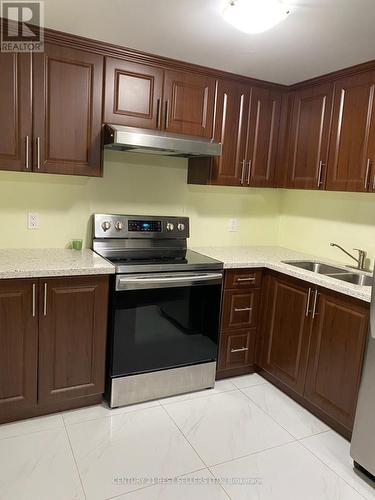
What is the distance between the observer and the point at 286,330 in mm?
2602

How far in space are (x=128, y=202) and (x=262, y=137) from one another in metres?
1.12

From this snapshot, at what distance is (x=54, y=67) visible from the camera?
227 cm

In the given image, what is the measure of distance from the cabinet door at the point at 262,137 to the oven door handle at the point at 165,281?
0.87m

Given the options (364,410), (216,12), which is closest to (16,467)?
(364,410)

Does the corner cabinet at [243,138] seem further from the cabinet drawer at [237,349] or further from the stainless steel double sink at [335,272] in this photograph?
the cabinet drawer at [237,349]

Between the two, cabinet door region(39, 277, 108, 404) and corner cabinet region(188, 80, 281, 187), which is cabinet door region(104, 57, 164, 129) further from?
cabinet door region(39, 277, 108, 404)

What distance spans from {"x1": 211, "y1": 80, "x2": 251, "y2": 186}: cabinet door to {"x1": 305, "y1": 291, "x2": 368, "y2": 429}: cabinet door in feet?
3.65

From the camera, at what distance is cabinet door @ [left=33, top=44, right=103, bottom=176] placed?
2266 mm

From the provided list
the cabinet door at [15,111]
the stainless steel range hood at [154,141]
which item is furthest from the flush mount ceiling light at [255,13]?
the cabinet door at [15,111]

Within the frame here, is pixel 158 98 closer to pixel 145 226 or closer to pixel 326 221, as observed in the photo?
pixel 145 226

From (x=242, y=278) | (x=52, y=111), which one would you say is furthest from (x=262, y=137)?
(x=52, y=111)

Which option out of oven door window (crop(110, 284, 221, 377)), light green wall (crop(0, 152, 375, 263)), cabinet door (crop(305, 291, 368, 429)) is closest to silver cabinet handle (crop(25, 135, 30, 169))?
light green wall (crop(0, 152, 375, 263))

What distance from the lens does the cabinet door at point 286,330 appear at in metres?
2.46

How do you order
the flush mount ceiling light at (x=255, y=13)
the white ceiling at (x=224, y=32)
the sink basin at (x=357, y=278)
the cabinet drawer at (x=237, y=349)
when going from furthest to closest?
the cabinet drawer at (x=237, y=349), the sink basin at (x=357, y=278), the white ceiling at (x=224, y=32), the flush mount ceiling light at (x=255, y=13)
